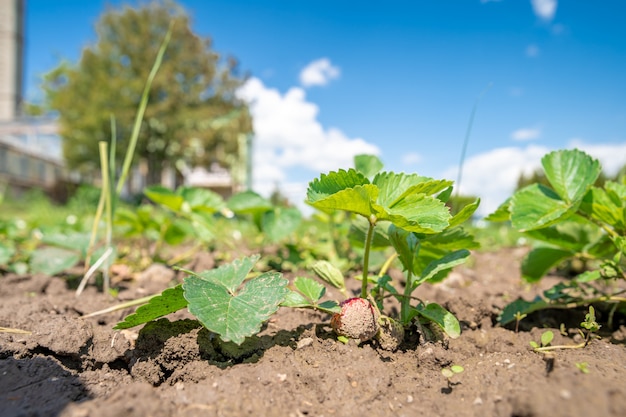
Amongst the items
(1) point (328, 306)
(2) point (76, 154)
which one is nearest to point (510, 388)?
(1) point (328, 306)

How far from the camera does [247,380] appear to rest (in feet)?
2.87

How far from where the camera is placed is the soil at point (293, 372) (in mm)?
750

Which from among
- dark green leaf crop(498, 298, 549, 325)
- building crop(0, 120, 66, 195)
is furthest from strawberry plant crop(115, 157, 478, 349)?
building crop(0, 120, 66, 195)

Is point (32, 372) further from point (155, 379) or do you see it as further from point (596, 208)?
point (596, 208)

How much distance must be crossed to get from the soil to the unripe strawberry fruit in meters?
0.03

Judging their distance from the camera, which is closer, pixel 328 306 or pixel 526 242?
pixel 328 306

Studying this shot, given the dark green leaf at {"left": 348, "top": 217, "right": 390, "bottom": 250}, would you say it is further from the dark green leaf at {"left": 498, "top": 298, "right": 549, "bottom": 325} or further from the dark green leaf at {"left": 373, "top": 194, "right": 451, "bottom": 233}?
the dark green leaf at {"left": 498, "top": 298, "right": 549, "bottom": 325}

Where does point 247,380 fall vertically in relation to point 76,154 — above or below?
below

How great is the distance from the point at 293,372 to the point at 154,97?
17.0 meters

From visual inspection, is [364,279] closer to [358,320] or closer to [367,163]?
[358,320]

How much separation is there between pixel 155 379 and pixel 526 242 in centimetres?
429

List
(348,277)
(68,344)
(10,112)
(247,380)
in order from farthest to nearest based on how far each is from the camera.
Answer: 1. (10,112)
2. (348,277)
3. (68,344)
4. (247,380)

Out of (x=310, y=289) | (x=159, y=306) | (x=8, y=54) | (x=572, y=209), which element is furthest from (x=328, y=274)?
(x=8, y=54)

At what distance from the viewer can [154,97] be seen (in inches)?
641
